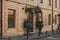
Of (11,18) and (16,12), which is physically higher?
(16,12)

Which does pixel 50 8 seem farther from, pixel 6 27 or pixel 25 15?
pixel 6 27

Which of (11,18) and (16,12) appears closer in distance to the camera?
(11,18)

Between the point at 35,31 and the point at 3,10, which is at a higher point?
the point at 3,10

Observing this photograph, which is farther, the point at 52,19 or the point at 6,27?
the point at 52,19

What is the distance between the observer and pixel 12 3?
2616 centimetres

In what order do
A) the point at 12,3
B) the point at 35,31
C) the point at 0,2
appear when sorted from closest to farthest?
the point at 0,2, the point at 12,3, the point at 35,31

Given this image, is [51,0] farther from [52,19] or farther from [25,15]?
[25,15]

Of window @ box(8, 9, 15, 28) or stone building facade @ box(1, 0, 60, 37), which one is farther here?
window @ box(8, 9, 15, 28)

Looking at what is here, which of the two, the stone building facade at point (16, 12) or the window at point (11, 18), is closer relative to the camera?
the stone building facade at point (16, 12)

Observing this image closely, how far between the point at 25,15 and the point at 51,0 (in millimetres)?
13264

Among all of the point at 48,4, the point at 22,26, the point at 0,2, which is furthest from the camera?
the point at 48,4

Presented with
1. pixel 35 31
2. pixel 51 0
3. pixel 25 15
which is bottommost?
pixel 35 31

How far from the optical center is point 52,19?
135ft

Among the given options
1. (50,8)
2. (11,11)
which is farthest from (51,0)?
(11,11)
